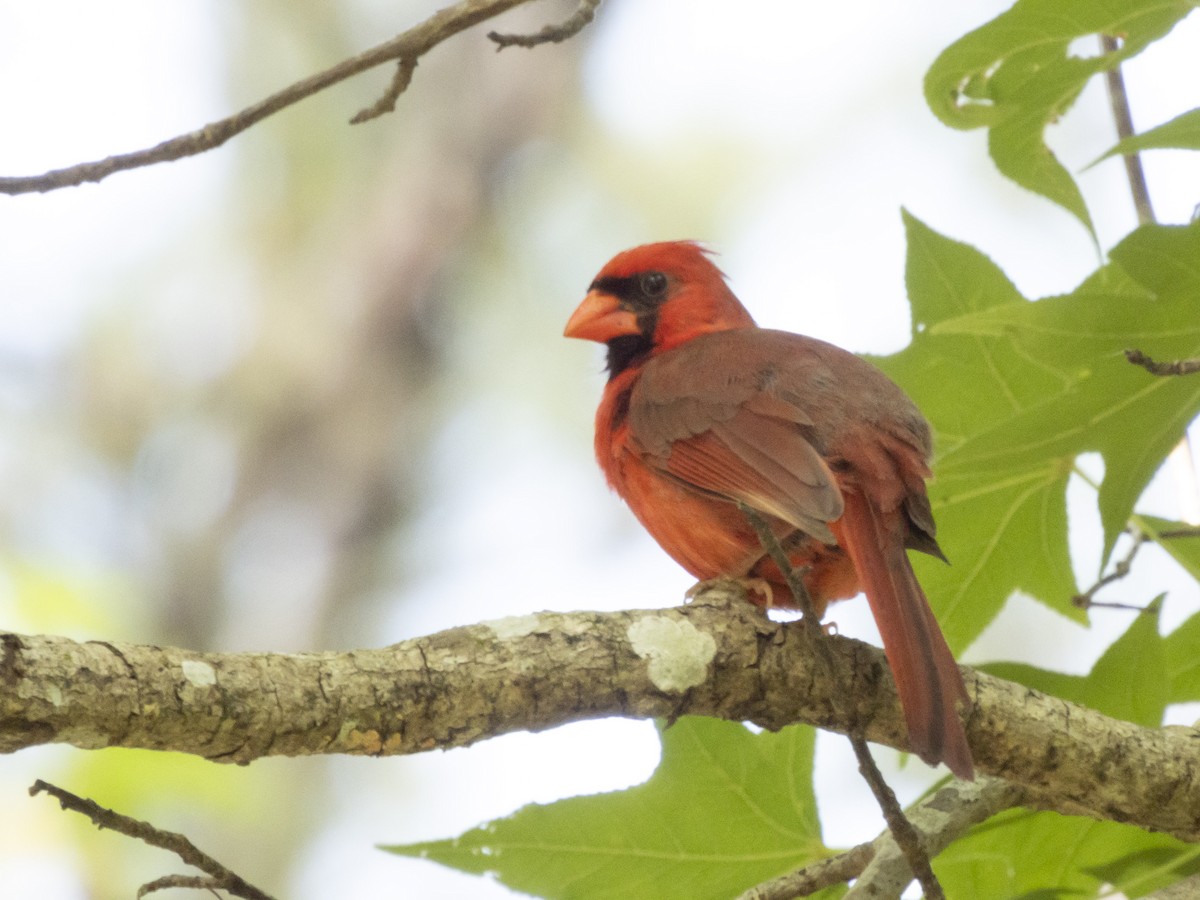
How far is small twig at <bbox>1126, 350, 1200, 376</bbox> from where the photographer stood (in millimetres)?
1701

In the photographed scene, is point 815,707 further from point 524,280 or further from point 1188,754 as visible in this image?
point 524,280

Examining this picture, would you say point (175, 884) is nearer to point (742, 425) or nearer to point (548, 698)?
point (548, 698)

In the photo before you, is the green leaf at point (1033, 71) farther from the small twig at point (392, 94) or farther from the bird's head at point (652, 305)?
the bird's head at point (652, 305)

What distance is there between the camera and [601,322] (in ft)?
10.1

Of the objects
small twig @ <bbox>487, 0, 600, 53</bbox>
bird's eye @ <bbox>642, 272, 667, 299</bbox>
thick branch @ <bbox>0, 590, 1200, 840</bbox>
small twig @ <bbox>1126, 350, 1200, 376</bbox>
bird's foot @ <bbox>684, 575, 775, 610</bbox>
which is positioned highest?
bird's eye @ <bbox>642, 272, 667, 299</bbox>

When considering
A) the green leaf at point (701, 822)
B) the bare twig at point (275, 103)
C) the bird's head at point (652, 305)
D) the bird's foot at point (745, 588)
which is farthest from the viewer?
the bird's head at point (652, 305)

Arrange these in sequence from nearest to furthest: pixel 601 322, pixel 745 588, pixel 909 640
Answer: pixel 909 640 < pixel 745 588 < pixel 601 322

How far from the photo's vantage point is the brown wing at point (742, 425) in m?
2.07

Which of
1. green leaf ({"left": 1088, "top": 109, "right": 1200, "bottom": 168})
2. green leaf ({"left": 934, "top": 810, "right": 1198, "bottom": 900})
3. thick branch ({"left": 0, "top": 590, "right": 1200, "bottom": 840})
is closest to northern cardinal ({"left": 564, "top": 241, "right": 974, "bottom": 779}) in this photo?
thick branch ({"left": 0, "top": 590, "right": 1200, "bottom": 840})

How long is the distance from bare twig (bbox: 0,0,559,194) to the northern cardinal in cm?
69

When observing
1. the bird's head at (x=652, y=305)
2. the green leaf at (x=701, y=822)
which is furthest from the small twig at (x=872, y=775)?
the bird's head at (x=652, y=305)

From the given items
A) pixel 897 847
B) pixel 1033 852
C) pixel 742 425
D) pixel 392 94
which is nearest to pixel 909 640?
pixel 897 847

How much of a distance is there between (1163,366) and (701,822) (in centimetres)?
87

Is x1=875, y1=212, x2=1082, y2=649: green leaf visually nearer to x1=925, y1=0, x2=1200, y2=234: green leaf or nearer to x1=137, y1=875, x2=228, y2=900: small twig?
x1=925, y1=0, x2=1200, y2=234: green leaf
